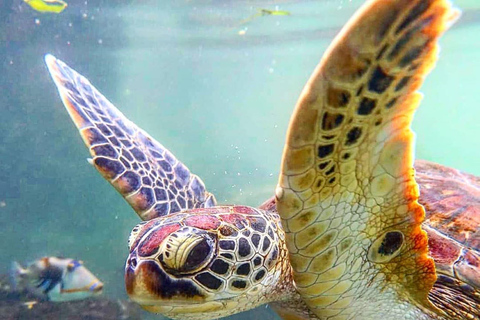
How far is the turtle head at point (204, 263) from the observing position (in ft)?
4.09

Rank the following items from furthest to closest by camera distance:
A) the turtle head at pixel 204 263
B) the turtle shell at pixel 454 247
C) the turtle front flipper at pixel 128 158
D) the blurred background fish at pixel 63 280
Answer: the blurred background fish at pixel 63 280 < the turtle front flipper at pixel 128 158 < the turtle shell at pixel 454 247 < the turtle head at pixel 204 263

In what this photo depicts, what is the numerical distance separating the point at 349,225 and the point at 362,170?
8.2 inches

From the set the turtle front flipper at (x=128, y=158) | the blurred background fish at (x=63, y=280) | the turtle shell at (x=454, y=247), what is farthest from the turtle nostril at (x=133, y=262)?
the blurred background fish at (x=63, y=280)

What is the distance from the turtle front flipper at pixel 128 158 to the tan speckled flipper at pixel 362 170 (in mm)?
1140

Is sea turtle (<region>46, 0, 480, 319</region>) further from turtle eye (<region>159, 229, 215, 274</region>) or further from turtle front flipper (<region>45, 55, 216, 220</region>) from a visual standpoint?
turtle front flipper (<region>45, 55, 216, 220</region>)

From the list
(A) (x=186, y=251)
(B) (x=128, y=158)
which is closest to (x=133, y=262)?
(A) (x=186, y=251)

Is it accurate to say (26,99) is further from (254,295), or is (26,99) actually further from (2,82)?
(254,295)

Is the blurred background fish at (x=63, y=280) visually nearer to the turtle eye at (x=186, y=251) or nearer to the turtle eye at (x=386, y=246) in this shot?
the turtle eye at (x=186, y=251)

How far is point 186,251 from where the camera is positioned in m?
1.26

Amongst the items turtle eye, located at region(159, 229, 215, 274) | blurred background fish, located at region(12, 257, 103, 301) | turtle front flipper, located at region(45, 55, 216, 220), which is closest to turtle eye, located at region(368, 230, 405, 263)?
turtle eye, located at region(159, 229, 215, 274)

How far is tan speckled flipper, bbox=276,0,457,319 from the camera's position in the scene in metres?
0.84

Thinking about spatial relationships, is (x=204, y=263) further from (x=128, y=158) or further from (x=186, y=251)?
(x=128, y=158)

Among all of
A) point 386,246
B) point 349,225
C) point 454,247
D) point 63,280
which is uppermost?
point 349,225

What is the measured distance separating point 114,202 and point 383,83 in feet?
45.8
